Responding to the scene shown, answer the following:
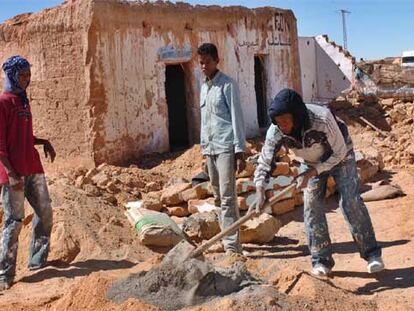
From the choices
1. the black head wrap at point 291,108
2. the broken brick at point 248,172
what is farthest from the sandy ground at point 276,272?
the black head wrap at point 291,108

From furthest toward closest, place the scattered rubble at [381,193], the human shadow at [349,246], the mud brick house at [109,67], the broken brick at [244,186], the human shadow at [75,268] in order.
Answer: the mud brick house at [109,67], the scattered rubble at [381,193], the broken brick at [244,186], the human shadow at [349,246], the human shadow at [75,268]

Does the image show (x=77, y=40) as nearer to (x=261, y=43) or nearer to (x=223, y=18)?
(x=223, y=18)

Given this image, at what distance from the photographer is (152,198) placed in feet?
24.8

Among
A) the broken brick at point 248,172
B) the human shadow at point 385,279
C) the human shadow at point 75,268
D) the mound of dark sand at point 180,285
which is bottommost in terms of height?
the human shadow at point 385,279

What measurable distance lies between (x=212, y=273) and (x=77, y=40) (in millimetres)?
6431

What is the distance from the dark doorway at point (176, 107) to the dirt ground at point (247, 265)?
4.22 metres

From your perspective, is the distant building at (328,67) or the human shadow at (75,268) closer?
the human shadow at (75,268)

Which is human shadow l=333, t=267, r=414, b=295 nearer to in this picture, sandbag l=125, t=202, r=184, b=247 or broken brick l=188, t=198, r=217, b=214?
sandbag l=125, t=202, r=184, b=247

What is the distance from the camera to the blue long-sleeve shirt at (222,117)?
17.4 feet

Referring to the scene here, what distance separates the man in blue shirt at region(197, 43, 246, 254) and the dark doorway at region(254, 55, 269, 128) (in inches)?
325

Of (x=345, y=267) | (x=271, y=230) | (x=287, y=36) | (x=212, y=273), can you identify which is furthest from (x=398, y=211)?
(x=287, y=36)

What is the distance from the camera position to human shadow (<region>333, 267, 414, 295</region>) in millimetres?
4574

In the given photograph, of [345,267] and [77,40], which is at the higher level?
[77,40]

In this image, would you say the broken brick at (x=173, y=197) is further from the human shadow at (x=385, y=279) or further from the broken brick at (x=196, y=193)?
the human shadow at (x=385, y=279)
